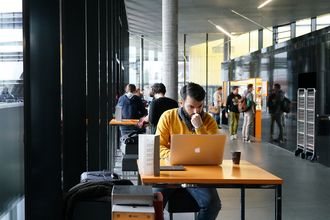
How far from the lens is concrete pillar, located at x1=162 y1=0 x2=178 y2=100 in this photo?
429 inches

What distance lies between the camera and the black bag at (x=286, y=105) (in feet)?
38.2

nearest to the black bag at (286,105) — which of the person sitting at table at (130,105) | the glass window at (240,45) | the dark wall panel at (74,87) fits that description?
the person sitting at table at (130,105)

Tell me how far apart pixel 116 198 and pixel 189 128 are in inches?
55.3

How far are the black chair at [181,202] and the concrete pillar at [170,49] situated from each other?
7233 mm

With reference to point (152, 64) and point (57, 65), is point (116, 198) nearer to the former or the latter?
point (57, 65)

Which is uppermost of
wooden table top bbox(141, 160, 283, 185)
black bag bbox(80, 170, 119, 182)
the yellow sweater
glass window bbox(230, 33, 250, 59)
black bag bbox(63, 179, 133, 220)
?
glass window bbox(230, 33, 250, 59)

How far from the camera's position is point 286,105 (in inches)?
466

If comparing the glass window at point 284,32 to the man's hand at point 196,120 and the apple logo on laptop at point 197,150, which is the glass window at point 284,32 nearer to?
the man's hand at point 196,120

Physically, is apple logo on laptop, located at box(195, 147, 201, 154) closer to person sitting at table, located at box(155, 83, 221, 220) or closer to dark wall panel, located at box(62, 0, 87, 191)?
person sitting at table, located at box(155, 83, 221, 220)

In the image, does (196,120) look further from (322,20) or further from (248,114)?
(322,20)

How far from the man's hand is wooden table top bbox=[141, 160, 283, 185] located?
57cm

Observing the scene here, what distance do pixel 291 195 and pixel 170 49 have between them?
5344 mm

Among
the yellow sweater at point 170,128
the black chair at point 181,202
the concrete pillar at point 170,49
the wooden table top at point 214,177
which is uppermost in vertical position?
the concrete pillar at point 170,49

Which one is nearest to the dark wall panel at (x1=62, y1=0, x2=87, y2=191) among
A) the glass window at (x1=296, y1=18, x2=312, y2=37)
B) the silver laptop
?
the silver laptop
